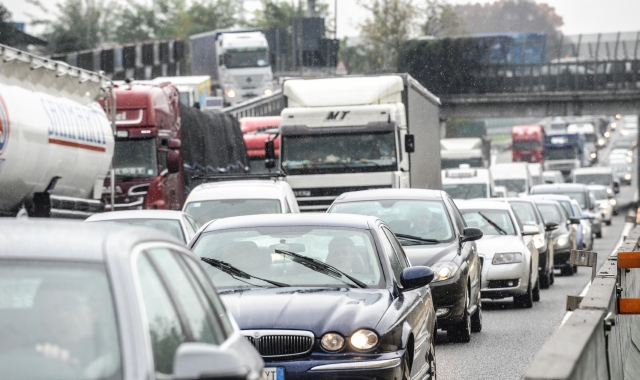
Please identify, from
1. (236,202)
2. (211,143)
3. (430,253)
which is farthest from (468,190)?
(430,253)

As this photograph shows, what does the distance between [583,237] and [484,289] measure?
14766mm

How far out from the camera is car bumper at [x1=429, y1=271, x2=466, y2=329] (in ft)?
41.7

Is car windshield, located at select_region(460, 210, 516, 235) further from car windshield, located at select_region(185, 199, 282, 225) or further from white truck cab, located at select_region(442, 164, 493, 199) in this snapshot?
white truck cab, located at select_region(442, 164, 493, 199)

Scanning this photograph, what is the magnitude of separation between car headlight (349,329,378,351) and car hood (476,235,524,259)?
10.3 metres

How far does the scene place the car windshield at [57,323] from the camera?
3674 mm

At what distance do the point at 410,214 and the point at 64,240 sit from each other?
10074 millimetres

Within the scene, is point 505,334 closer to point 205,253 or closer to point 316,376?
point 205,253

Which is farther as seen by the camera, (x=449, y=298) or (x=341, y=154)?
(x=341, y=154)

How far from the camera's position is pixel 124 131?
74.1ft

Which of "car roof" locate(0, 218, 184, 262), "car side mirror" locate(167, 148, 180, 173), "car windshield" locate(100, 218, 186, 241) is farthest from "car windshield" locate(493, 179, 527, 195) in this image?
"car roof" locate(0, 218, 184, 262)

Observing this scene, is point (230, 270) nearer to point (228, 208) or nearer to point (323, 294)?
point (323, 294)

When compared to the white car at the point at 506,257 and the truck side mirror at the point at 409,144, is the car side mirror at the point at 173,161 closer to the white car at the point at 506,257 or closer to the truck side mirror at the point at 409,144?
the truck side mirror at the point at 409,144

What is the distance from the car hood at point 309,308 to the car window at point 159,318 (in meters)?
3.24

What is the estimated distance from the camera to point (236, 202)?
57.8ft
